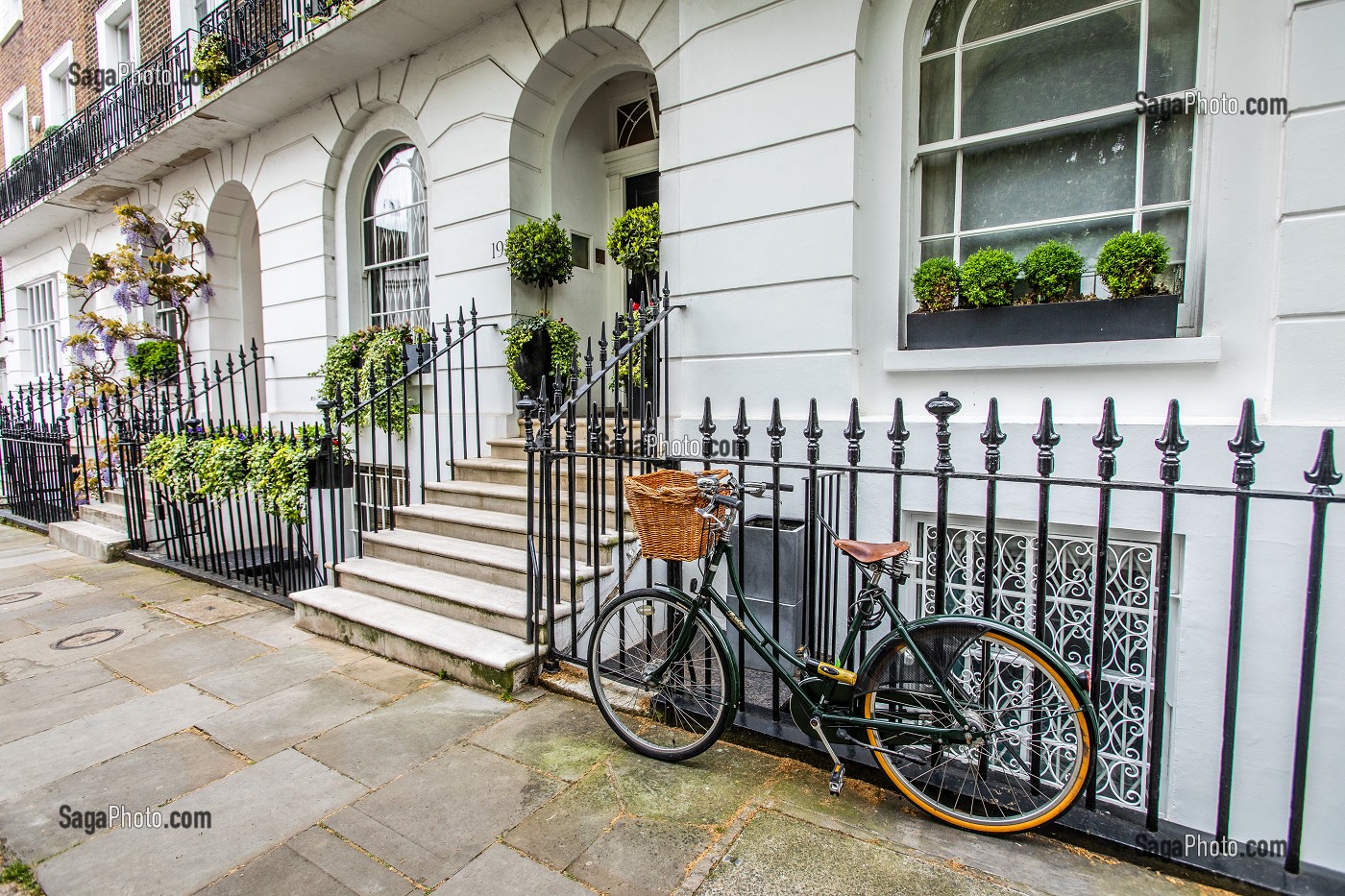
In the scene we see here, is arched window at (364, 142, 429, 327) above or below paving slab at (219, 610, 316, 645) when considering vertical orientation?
above

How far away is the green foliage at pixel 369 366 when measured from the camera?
21.6 feet

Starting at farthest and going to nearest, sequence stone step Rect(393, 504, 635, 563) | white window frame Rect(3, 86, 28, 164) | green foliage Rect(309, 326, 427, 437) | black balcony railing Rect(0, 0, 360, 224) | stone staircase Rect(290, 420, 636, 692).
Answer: white window frame Rect(3, 86, 28, 164), black balcony railing Rect(0, 0, 360, 224), green foliage Rect(309, 326, 427, 437), stone step Rect(393, 504, 635, 563), stone staircase Rect(290, 420, 636, 692)

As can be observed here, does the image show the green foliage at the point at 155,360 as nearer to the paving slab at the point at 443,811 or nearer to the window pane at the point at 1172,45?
the paving slab at the point at 443,811

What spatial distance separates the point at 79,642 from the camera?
14.6 feet

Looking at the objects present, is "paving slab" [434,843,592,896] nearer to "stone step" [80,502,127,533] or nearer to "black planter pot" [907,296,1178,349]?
"black planter pot" [907,296,1178,349]

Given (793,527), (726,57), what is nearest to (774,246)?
(726,57)

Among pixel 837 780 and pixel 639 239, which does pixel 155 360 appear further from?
pixel 837 780

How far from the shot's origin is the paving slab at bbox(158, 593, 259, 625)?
16.1 feet

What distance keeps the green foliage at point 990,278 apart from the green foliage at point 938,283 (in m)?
0.10

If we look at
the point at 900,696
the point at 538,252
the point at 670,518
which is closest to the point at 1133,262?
the point at 900,696

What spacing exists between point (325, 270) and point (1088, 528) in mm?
8381

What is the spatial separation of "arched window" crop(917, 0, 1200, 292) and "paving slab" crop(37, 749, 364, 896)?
447cm

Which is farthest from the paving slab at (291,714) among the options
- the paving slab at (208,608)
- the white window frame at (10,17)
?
the white window frame at (10,17)

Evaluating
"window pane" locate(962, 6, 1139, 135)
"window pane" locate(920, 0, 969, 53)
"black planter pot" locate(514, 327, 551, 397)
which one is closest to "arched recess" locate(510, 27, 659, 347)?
"black planter pot" locate(514, 327, 551, 397)
